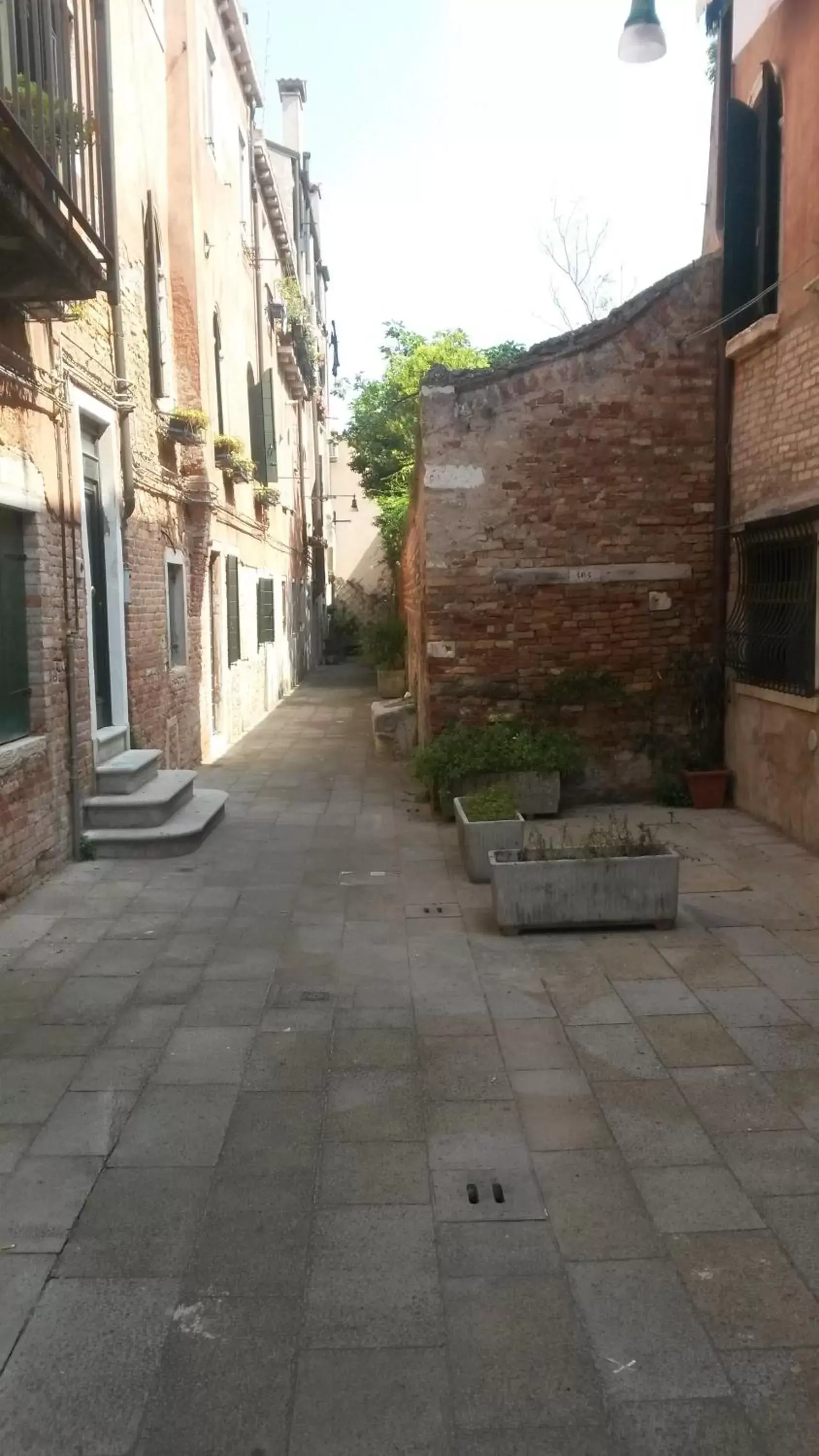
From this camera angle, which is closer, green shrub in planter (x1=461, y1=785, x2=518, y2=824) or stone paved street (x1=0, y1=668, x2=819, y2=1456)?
stone paved street (x1=0, y1=668, x2=819, y2=1456)

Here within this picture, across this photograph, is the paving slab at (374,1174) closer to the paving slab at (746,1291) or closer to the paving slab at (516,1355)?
the paving slab at (516,1355)

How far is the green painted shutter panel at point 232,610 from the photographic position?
1359cm

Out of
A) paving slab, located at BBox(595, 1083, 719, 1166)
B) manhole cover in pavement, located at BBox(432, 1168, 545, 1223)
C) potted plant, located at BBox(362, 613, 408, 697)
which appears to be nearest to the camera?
manhole cover in pavement, located at BBox(432, 1168, 545, 1223)

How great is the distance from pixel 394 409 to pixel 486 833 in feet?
62.1

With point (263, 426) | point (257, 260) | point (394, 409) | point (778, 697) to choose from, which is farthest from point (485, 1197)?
point (394, 409)

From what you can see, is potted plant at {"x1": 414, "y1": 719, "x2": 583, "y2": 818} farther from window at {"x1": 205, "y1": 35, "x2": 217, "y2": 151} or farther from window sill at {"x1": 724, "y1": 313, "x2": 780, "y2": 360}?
window at {"x1": 205, "y1": 35, "x2": 217, "y2": 151}

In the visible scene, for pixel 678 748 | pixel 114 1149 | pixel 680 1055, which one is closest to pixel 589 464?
pixel 678 748

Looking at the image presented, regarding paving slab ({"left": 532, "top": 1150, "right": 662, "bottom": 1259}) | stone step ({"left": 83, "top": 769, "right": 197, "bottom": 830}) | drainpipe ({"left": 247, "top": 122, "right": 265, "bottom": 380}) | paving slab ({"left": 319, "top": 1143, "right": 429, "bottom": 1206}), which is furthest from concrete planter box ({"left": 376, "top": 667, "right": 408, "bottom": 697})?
paving slab ({"left": 532, "top": 1150, "right": 662, "bottom": 1259})

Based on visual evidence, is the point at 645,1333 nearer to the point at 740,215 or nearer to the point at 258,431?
the point at 740,215

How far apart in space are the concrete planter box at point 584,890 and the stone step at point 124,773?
3509 millimetres

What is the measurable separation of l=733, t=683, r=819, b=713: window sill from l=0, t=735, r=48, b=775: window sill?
5185mm

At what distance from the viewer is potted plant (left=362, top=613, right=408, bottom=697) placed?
57.5 feet

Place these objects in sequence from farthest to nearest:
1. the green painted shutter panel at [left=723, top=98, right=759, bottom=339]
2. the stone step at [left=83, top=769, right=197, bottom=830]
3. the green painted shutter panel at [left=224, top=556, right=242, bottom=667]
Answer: the green painted shutter panel at [left=224, top=556, right=242, bottom=667], the green painted shutter panel at [left=723, top=98, right=759, bottom=339], the stone step at [left=83, top=769, right=197, bottom=830]

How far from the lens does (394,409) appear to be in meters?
23.9
